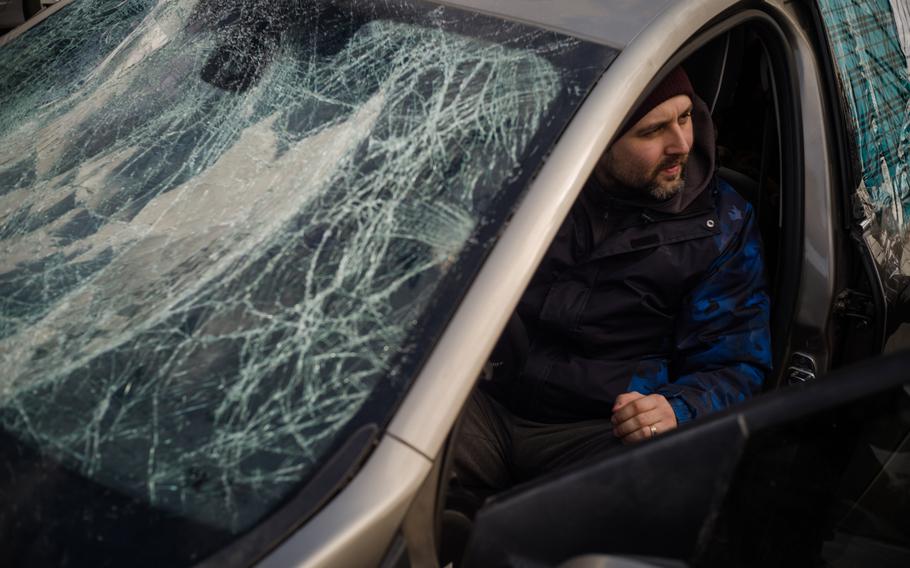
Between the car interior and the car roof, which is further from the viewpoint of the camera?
the car interior

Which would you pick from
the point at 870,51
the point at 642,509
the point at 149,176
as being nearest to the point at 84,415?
the point at 149,176

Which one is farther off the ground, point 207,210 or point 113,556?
point 207,210

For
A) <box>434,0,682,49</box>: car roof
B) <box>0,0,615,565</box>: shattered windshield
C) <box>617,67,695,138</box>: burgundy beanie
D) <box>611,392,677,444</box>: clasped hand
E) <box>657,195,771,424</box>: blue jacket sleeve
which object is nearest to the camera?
<box>0,0,615,565</box>: shattered windshield

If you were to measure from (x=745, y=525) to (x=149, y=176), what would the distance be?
113cm

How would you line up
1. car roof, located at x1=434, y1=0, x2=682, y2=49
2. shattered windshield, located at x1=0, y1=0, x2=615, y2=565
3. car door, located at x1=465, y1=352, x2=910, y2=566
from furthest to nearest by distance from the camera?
car roof, located at x1=434, y1=0, x2=682, y2=49
shattered windshield, located at x1=0, y1=0, x2=615, y2=565
car door, located at x1=465, y1=352, x2=910, y2=566

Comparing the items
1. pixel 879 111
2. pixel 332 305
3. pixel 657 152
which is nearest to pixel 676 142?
pixel 657 152

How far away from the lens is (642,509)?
1.11 metres

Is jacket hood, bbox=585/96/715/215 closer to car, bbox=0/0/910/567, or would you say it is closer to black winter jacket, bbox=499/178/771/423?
black winter jacket, bbox=499/178/771/423

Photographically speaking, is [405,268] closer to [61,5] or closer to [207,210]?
[207,210]

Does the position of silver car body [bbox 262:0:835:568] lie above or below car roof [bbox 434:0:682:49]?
below

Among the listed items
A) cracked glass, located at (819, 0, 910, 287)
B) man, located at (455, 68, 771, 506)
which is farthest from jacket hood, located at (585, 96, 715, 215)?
cracked glass, located at (819, 0, 910, 287)

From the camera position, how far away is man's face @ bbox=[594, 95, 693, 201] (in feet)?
6.92

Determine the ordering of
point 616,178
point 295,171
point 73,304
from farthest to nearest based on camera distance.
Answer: point 616,178 → point 295,171 → point 73,304

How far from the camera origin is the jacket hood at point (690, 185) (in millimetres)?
2105
